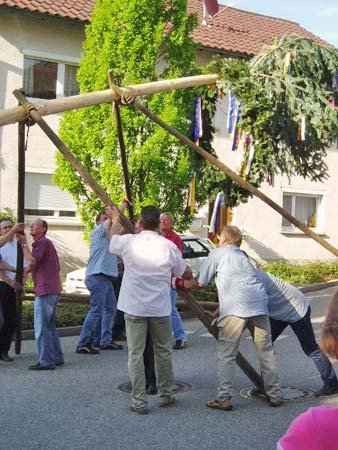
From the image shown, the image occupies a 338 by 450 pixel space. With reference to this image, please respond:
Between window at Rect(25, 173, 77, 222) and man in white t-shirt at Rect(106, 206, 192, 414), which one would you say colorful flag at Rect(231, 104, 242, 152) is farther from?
man in white t-shirt at Rect(106, 206, 192, 414)

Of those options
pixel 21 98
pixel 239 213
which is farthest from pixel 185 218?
pixel 21 98

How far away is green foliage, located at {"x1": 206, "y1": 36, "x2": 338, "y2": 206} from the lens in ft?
46.1

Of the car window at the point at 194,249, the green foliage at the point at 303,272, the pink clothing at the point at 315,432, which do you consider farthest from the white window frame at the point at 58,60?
the pink clothing at the point at 315,432

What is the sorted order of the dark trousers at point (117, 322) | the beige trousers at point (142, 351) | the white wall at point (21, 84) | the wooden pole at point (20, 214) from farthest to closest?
the white wall at point (21, 84) → the dark trousers at point (117, 322) → the wooden pole at point (20, 214) → the beige trousers at point (142, 351)

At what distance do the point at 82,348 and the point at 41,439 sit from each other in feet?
12.2

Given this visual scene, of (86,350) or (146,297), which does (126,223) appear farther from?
(86,350)

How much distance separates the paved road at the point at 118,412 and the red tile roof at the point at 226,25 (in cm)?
1210

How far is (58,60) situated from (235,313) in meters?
14.1

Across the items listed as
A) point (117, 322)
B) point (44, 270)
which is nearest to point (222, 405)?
point (44, 270)

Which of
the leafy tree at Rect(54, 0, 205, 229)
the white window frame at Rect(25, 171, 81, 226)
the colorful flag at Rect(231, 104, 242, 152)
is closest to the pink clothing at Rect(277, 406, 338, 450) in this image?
the colorful flag at Rect(231, 104, 242, 152)

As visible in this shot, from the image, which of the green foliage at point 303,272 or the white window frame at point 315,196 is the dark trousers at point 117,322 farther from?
the white window frame at point 315,196

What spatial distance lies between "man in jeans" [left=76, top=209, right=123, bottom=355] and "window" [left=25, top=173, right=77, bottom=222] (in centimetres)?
967

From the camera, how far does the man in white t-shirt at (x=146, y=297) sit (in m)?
6.57

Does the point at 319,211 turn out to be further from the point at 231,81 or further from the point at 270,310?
the point at 270,310
